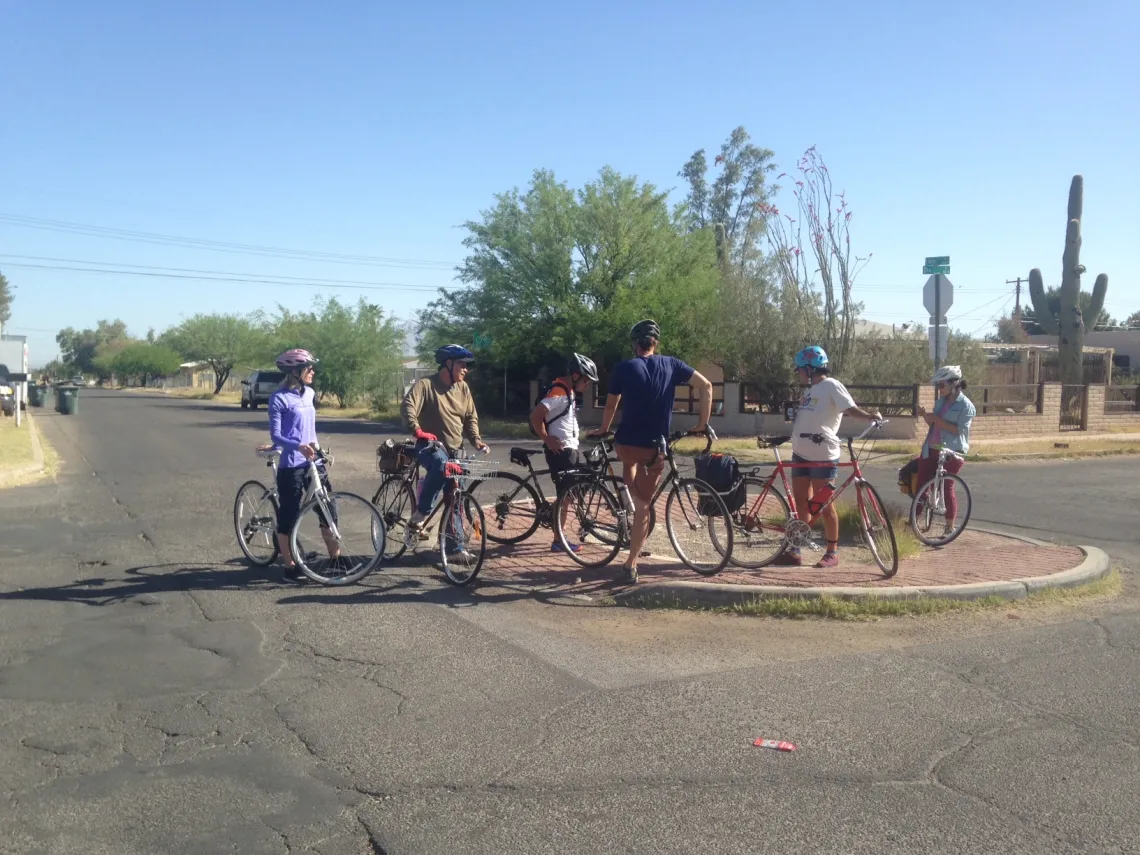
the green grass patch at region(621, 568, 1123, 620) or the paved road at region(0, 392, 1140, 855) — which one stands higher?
the green grass patch at region(621, 568, 1123, 620)

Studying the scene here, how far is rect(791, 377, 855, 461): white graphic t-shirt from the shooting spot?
26.8 ft

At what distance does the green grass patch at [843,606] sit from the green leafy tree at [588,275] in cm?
2035

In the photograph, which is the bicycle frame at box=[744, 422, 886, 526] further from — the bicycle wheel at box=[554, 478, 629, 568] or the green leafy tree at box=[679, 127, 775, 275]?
the green leafy tree at box=[679, 127, 775, 275]

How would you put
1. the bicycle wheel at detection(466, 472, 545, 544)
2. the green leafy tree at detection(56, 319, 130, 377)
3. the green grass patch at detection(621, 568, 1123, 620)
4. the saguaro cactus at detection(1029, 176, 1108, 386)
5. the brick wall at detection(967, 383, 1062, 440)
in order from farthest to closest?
1. the green leafy tree at detection(56, 319, 130, 377)
2. the saguaro cactus at detection(1029, 176, 1108, 386)
3. the brick wall at detection(967, 383, 1062, 440)
4. the bicycle wheel at detection(466, 472, 545, 544)
5. the green grass patch at detection(621, 568, 1123, 620)

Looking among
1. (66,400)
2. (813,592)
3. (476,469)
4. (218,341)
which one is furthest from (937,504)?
(218,341)

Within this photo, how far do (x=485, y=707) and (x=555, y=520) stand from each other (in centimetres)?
341

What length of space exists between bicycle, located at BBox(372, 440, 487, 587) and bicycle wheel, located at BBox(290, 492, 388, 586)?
370 millimetres

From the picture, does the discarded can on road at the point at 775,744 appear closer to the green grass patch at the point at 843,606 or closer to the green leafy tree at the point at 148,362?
the green grass patch at the point at 843,606

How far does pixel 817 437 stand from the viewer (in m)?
8.24

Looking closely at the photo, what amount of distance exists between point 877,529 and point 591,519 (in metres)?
2.30

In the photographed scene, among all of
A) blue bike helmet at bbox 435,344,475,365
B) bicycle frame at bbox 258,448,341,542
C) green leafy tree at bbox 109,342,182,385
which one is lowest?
bicycle frame at bbox 258,448,341,542

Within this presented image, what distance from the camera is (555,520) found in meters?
8.80

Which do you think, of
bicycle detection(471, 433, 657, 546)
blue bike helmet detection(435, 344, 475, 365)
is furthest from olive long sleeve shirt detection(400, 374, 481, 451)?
bicycle detection(471, 433, 657, 546)

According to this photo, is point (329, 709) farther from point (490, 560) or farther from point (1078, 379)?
point (1078, 379)
